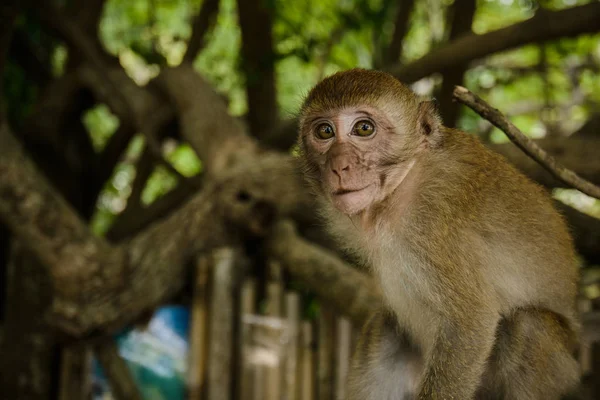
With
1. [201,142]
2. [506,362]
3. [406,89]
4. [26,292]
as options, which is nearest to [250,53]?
[201,142]

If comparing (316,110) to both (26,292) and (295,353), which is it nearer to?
(295,353)

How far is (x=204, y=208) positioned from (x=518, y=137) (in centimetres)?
339

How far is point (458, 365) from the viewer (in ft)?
9.37

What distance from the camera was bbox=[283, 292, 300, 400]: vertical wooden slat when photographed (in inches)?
201

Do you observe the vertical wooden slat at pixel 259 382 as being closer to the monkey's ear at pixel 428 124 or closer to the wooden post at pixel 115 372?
the wooden post at pixel 115 372

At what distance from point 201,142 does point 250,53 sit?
1.30m

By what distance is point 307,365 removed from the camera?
200 inches

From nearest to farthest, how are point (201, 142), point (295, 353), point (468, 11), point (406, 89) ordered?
point (406, 89)
point (295, 353)
point (201, 142)
point (468, 11)

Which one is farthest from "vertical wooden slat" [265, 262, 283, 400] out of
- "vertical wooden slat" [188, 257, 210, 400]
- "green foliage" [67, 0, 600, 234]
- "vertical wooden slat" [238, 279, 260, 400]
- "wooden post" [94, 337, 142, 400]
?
"green foliage" [67, 0, 600, 234]

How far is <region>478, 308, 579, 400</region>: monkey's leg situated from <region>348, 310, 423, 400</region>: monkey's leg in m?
0.46

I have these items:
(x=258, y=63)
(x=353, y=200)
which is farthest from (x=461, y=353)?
(x=258, y=63)

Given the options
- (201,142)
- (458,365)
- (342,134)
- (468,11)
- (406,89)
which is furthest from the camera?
(468,11)

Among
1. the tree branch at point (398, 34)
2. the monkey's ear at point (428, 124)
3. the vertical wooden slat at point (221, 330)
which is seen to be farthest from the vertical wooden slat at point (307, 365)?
the tree branch at point (398, 34)

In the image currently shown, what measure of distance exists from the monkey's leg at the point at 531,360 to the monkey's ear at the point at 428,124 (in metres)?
0.77
